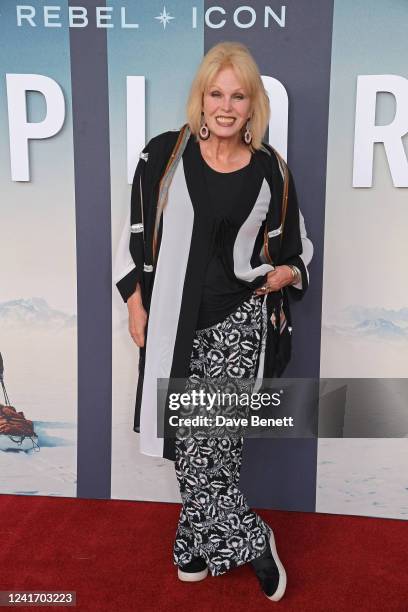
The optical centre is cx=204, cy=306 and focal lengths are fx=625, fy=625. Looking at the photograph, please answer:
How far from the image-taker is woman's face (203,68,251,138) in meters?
1.79

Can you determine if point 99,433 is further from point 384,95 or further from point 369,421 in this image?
point 384,95

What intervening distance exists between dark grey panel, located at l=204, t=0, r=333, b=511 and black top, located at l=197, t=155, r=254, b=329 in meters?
0.41

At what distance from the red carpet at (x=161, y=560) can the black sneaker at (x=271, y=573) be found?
0.03 meters

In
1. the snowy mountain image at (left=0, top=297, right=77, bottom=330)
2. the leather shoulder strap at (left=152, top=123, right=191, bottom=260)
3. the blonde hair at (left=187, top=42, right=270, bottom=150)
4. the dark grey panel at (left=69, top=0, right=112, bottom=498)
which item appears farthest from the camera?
the snowy mountain image at (left=0, top=297, right=77, bottom=330)

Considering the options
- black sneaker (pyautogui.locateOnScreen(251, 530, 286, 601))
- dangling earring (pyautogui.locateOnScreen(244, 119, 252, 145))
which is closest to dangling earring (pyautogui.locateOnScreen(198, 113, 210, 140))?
dangling earring (pyautogui.locateOnScreen(244, 119, 252, 145))

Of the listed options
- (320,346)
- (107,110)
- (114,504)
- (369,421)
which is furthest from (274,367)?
(107,110)

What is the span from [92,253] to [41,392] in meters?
0.60

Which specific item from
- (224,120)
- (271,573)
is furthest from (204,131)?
(271,573)

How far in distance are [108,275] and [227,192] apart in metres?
0.73

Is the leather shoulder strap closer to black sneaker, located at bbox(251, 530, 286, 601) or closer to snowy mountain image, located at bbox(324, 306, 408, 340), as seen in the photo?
snowy mountain image, located at bbox(324, 306, 408, 340)

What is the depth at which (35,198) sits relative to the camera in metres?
2.36

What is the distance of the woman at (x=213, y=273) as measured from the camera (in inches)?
72.7

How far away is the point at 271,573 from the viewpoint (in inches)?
77.7

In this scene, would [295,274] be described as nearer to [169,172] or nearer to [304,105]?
[169,172]
